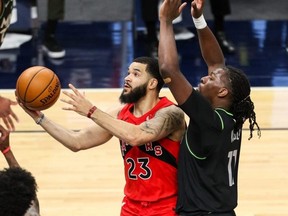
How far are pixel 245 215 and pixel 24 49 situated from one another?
5347 millimetres

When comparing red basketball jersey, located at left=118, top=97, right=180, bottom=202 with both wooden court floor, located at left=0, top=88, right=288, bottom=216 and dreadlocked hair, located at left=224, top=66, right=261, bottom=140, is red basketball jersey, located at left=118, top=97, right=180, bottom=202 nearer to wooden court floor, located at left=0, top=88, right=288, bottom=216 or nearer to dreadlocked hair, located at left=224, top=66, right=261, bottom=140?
dreadlocked hair, located at left=224, top=66, right=261, bottom=140

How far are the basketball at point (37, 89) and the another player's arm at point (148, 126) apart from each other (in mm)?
505

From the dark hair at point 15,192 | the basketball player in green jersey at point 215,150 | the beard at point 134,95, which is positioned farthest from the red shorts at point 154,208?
the dark hair at point 15,192

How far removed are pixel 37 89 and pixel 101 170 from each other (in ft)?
7.55

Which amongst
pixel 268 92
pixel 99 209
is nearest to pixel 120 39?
pixel 268 92

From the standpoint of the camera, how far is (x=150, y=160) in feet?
15.9

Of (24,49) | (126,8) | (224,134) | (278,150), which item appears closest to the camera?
(224,134)

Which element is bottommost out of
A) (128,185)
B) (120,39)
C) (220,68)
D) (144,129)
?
(120,39)

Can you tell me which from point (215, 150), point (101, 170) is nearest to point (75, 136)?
point (215, 150)

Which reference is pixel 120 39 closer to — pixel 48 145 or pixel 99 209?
pixel 48 145

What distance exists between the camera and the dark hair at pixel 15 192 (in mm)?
3557

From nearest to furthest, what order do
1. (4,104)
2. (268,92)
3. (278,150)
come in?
(4,104)
(278,150)
(268,92)

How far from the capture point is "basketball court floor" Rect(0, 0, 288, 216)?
6555 mm

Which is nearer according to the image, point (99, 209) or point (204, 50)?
point (204, 50)
